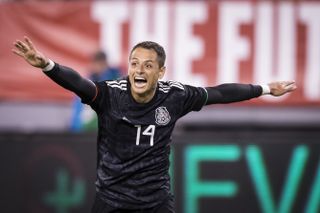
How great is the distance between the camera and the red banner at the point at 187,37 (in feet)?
33.8

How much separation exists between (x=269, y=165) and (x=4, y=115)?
14.2ft

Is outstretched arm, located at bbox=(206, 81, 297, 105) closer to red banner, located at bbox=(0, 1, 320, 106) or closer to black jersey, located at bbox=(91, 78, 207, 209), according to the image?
black jersey, located at bbox=(91, 78, 207, 209)

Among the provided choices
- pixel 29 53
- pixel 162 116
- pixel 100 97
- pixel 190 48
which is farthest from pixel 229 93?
pixel 190 48

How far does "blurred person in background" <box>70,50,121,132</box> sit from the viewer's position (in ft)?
27.1

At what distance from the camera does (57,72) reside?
4.72 metres

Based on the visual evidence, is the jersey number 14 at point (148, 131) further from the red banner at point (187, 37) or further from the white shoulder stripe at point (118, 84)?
the red banner at point (187, 37)

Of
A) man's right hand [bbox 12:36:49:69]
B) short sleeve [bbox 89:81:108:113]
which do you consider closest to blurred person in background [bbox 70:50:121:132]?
short sleeve [bbox 89:81:108:113]

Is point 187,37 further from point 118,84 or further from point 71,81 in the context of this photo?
point 71,81

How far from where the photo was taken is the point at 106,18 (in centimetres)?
1038

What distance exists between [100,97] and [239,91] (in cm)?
112

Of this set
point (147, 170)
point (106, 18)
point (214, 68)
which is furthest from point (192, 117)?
point (147, 170)

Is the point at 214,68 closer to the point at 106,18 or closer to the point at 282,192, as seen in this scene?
the point at 106,18

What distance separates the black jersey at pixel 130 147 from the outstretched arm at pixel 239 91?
45 centimetres

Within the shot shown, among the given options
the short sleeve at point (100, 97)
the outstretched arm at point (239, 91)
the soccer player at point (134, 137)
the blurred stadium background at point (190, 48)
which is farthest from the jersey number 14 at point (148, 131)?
the blurred stadium background at point (190, 48)
